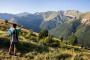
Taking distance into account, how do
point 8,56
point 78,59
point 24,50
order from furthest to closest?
point 24,50 < point 8,56 < point 78,59

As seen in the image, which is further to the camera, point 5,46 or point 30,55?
point 5,46

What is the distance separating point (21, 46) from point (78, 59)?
7.42 metres

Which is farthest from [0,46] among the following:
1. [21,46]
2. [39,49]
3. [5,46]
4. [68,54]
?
[68,54]

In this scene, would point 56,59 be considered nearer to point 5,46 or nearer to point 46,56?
point 46,56

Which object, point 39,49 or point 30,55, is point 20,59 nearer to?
point 30,55

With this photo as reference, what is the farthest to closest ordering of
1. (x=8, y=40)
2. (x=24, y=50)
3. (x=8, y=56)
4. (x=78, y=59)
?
(x=8, y=40) → (x=24, y=50) → (x=8, y=56) → (x=78, y=59)

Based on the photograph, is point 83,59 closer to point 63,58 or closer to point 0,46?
point 63,58

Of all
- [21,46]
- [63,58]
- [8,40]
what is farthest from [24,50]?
[63,58]

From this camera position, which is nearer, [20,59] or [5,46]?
[20,59]

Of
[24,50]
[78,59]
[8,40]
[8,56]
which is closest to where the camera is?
[78,59]

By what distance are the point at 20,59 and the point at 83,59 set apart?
4.56 meters

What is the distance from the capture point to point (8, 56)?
62.6 feet

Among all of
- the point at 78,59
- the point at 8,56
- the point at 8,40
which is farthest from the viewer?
the point at 8,40

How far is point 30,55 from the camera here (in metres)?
19.7
